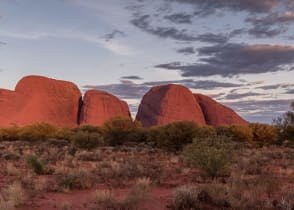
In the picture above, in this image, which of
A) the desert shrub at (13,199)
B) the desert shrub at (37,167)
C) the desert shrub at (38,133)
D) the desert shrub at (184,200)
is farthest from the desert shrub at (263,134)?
the desert shrub at (13,199)

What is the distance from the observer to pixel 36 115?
92250 mm

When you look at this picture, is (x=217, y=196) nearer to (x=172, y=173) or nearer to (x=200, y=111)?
(x=172, y=173)

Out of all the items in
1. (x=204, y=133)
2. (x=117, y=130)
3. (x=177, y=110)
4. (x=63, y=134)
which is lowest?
(x=63, y=134)

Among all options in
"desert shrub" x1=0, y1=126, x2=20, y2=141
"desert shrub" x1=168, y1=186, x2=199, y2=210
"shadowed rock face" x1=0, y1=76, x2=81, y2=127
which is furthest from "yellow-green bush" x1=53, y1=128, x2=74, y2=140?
"desert shrub" x1=168, y1=186, x2=199, y2=210

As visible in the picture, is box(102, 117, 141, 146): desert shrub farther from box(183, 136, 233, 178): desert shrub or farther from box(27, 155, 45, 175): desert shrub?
box(183, 136, 233, 178): desert shrub

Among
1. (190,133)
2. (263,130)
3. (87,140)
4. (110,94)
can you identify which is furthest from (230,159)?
(110,94)

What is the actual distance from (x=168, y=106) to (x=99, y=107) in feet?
52.5

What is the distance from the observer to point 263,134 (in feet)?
141

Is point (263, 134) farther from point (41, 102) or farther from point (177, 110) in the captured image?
point (41, 102)

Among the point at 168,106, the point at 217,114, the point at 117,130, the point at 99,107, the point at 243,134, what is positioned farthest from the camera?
the point at 99,107

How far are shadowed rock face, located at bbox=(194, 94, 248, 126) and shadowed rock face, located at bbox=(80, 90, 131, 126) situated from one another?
18.5 meters

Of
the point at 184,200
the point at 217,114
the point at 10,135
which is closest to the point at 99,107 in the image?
the point at 217,114

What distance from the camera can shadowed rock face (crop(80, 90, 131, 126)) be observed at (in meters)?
92.9

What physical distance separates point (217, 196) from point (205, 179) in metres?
4.83
